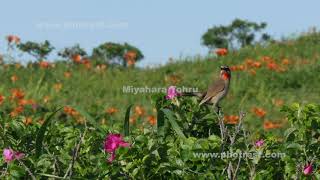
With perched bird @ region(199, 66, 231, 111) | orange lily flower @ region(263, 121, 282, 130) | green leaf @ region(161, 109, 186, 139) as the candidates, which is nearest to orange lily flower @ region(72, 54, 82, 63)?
orange lily flower @ region(263, 121, 282, 130)

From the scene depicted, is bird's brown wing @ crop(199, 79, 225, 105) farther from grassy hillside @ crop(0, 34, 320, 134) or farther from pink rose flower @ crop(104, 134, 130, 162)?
grassy hillside @ crop(0, 34, 320, 134)

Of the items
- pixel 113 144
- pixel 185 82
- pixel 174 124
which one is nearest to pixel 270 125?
pixel 185 82

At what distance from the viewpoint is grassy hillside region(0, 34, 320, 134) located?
1161 cm

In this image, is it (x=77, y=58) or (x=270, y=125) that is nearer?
(x=270, y=125)

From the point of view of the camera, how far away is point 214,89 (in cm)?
469

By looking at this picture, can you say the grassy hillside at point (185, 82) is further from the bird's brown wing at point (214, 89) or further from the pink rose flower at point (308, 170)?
the pink rose flower at point (308, 170)

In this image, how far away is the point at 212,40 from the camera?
152 feet

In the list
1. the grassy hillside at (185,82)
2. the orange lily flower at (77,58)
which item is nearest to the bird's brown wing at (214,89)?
the grassy hillside at (185,82)

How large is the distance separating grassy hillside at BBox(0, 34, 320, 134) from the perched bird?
5.25m

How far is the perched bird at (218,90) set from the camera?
4414 mm

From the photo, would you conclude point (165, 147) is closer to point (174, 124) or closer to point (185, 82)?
point (174, 124)

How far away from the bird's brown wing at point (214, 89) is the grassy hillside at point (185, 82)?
5303 millimetres

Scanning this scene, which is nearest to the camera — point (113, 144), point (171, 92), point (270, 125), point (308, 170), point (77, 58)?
point (113, 144)

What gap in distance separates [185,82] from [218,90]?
7204mm
